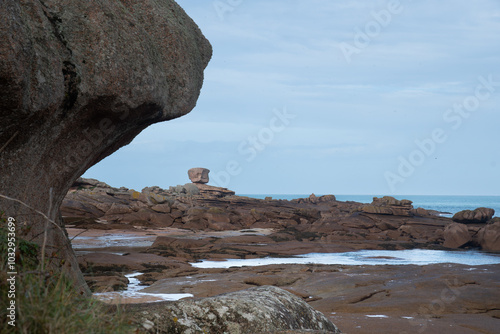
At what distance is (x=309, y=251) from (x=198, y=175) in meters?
49.1

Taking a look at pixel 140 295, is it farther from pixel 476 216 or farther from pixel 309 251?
pixel 476 216

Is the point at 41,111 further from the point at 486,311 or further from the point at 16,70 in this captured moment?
the point at 486,311

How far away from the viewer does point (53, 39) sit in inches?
236

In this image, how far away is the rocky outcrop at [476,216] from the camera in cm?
3503

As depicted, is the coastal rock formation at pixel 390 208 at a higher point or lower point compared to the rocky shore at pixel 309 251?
higher

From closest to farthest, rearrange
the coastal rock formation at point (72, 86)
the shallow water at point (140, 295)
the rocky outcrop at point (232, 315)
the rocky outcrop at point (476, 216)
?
the rocky outcrop at point (232, 315) → the coastal rock formation at point (72, 86) → the shallow water at point (140, 295) → the rocky outcrop at point (476, 216)

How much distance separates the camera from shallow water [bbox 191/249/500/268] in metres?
20.2

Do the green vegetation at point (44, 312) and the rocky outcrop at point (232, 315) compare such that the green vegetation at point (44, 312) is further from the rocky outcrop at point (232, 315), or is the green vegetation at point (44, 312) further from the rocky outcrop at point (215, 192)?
the rocky outcrop at point (215, 192)

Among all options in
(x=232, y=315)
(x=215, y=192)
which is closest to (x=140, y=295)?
(x=232, y=315)

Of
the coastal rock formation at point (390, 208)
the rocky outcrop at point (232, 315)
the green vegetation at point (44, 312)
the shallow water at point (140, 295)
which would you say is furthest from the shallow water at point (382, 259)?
the green vegetation at point (44, 312)

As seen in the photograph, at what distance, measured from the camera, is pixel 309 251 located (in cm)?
2488

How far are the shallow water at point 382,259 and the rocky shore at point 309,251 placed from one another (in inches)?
44.0

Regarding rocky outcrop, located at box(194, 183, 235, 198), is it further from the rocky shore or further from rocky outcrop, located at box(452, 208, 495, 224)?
rocky outcrop, located at box(452, 208, 495, 224)

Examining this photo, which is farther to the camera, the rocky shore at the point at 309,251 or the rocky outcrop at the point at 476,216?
Answer: the rocky outcrop at the point at 476,216
